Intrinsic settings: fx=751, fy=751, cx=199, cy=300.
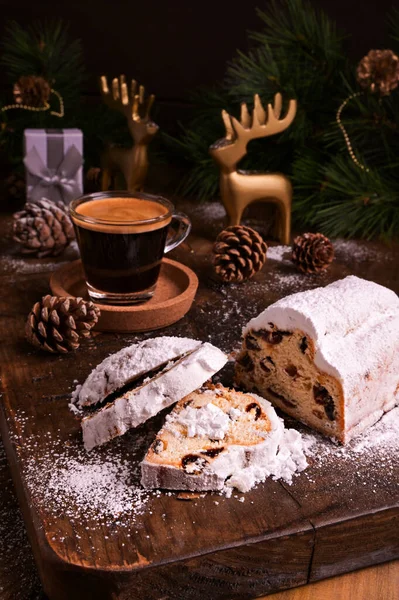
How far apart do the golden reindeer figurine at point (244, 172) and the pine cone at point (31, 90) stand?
738 mm

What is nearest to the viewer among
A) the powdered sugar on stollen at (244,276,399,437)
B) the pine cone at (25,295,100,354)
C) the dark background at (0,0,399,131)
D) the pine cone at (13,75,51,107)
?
the powdered sugar on stollen at (244,276,399,437)

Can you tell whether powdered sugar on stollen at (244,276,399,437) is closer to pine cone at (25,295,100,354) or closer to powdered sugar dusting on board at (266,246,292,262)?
pine cone at (25,295,100,354)

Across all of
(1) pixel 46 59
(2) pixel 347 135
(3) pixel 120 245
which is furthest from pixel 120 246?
(1) pixel 46 59

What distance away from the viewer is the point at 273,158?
2.64 m

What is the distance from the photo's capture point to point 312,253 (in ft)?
6.88

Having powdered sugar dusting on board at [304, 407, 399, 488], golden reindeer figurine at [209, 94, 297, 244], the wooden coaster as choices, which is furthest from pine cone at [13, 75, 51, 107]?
powdered sugar dusting on board at [304, 407, 399, 488]

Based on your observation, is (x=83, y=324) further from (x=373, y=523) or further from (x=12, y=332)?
(x=373, y=523)

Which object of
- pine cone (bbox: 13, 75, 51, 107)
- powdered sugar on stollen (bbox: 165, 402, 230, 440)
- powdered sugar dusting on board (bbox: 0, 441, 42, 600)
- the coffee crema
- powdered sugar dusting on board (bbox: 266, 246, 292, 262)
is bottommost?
powdered sugar dusting on board (bbox: 0, 441, 42, 600)

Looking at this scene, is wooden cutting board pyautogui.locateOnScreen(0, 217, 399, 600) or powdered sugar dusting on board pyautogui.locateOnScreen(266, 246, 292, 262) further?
powdered sugar dusting on board pyautogui.locateOnScreen(266, 246, 292, 262)

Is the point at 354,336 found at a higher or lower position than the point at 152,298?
higher

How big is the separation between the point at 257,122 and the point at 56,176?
26.4 inches

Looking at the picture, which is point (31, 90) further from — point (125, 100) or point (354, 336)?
point (354, 336)

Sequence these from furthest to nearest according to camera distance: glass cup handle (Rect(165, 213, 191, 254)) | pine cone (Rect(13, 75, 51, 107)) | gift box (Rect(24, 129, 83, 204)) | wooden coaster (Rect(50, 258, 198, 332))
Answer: pine cone (Rect(13, 75, 51, 107)) < gift box (Rect(24, 129, 83, 204)) < glass cup handle (Rect(165, 213, 191, 254)) < wooden coaster (Rect(50, 258, 198, 332))

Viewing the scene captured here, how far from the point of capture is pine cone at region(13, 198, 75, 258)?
213 centimetres
